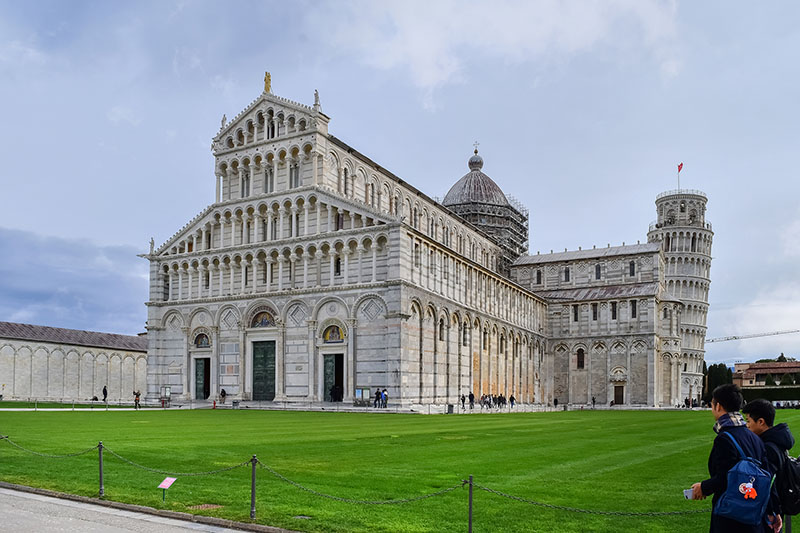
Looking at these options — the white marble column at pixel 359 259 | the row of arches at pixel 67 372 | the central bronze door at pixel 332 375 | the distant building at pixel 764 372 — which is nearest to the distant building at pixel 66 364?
the row of arches at pixel 67 372

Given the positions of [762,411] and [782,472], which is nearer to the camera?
[782,472]

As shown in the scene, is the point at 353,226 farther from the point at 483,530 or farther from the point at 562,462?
the point at 483,530

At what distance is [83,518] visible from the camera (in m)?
12.2

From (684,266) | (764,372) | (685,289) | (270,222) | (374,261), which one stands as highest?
(270,222)

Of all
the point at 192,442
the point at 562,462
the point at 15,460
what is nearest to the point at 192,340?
the point at 192,442

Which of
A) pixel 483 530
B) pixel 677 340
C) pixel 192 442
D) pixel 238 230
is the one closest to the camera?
pixel 483 530

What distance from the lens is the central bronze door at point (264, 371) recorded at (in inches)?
2253

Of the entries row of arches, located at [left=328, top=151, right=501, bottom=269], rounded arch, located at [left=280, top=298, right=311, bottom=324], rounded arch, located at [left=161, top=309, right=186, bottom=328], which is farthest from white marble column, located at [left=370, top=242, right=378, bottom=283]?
rounded arch, located at [left=161, top=309, right=186, bottom=328]

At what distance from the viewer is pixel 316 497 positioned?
45.2 ft

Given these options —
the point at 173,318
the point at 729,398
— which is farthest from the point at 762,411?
the point at 173,318

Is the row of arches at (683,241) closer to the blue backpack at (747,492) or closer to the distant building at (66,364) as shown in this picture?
the distant building at (66,364)

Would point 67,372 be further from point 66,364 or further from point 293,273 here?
point 293,273

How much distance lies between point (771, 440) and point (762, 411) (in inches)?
13.0

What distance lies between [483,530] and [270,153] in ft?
166
